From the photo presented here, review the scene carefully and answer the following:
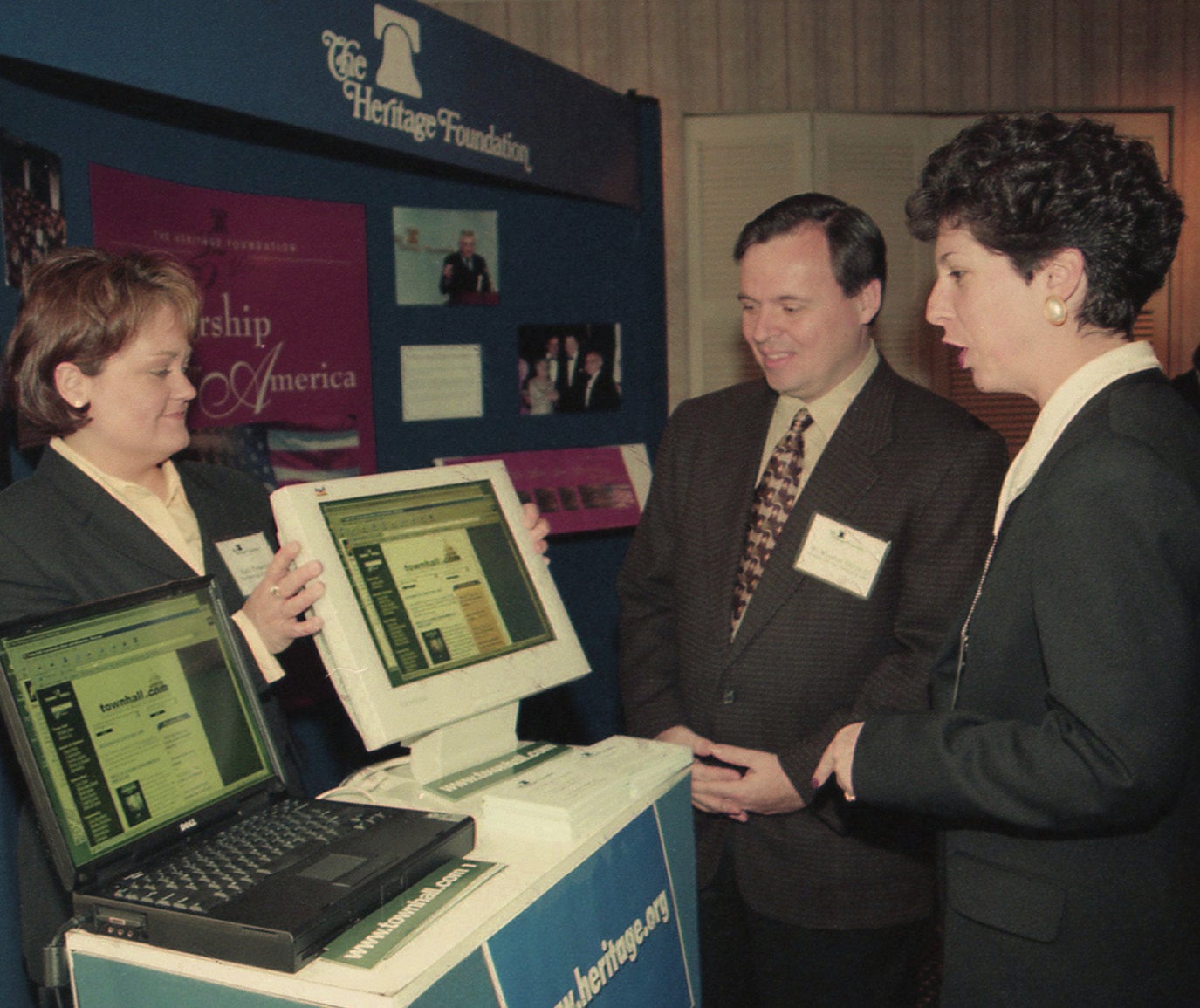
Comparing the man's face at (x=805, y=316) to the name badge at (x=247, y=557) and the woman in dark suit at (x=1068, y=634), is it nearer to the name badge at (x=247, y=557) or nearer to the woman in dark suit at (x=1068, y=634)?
the woman in dark suit at (x=1068, y=634)

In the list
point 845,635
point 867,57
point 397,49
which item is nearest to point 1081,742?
point 845,635

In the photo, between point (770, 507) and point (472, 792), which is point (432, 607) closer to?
point (472, 792)

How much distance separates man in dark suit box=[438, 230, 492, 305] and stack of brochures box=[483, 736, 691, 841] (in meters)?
1.91

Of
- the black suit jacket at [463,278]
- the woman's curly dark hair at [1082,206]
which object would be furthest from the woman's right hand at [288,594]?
the black suit jacket at [463,278]

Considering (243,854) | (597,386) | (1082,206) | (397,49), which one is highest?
(397,49)

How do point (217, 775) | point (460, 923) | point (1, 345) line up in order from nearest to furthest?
point (460, 923)
point (217, 775)
point (1, 345)

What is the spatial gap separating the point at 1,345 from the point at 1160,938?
185 centimetres

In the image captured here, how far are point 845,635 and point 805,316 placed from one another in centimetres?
58

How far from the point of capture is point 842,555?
6.06 feet

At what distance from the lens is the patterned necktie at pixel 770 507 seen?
76.8 inches

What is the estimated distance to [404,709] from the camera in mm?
1306

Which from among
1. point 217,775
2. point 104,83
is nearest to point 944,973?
point 217,775

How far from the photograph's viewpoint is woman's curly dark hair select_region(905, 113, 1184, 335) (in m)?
1.25

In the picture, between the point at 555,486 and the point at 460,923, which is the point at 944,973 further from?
the point at 555,486
